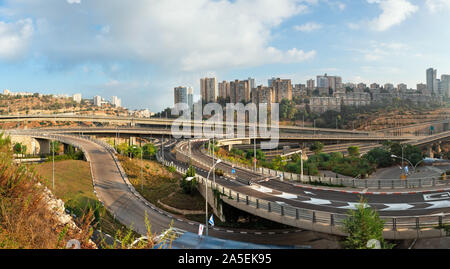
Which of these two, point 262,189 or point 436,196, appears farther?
point 262,189

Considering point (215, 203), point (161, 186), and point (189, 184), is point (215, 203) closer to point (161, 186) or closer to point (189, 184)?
point (189, 184)

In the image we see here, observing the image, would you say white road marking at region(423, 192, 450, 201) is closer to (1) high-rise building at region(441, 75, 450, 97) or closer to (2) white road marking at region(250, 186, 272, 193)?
(2) white road marking at region(250, 186, 272, 193)

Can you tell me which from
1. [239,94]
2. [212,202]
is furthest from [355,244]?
[239,94]

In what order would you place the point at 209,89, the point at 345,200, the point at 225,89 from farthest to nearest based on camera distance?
1. the point at 225,89
2. the point at 209,89
3. the point at 345,200

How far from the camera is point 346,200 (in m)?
21.1

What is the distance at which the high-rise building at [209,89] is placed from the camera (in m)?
168

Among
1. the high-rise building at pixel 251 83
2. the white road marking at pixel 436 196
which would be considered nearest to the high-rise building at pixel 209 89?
the high-rise building at pixel 251 83

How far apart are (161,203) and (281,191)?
41.7 ft

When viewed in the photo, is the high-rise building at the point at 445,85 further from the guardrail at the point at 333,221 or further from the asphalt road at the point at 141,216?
the guardrail at the point at 333,221

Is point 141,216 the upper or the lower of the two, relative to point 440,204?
lower

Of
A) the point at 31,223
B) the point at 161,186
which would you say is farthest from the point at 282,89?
the point at 31,223

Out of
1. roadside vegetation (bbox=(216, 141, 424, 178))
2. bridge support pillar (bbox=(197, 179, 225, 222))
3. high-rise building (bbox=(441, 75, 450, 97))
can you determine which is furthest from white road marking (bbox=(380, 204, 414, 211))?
high-rise building (bbox=(441, 75, 450, 97))

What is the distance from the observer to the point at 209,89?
17000cm
